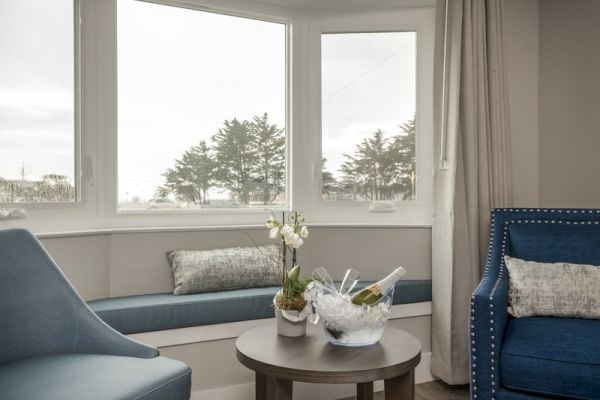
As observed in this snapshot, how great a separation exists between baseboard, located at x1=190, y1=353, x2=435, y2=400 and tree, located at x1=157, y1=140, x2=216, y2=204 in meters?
1.03

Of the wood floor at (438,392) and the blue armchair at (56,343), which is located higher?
the blue armchair at (56,343)

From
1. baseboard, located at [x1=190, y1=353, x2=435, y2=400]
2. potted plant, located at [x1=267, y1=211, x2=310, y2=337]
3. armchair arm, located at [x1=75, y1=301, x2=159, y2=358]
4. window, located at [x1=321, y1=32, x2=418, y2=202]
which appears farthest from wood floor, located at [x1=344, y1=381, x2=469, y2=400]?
armchair arm, located at [x1=75, y1=301, x2=159, y2=358]

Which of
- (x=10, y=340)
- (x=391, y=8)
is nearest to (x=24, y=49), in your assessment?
(x=10, y=340)

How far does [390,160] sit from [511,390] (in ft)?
5.24

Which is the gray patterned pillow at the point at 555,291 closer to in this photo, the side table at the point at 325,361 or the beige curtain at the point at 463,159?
the beige curtain at the point at 463,159

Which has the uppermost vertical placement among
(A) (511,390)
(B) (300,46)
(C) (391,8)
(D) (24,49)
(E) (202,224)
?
(C) (391,8)

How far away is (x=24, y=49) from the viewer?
2.45 meters

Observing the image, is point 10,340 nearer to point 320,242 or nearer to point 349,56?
point 320,242

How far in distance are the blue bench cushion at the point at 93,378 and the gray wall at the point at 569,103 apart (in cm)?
252

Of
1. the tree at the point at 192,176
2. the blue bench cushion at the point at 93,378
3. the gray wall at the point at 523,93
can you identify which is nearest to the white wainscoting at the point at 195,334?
the blue bench cushion at the point at 93,378

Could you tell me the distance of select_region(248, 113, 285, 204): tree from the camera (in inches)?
123

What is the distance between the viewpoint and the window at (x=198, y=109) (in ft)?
9.21

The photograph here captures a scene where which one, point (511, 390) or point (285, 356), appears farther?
point (511, 390)

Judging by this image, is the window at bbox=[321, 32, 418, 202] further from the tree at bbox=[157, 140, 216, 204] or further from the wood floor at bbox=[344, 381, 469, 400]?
the wood floor at bbox=[344, 381, 469, 400]
